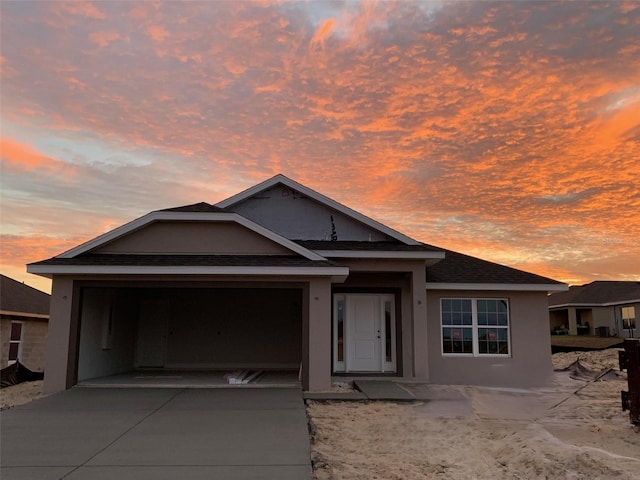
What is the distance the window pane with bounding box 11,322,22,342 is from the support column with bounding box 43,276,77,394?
1000cm

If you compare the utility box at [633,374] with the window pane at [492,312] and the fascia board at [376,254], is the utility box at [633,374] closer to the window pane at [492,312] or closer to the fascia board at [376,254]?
the fascia board at [376,254]

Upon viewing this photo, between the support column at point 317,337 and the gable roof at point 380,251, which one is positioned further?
the gable roof at point 380,251

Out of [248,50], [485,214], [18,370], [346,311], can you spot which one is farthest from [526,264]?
[18,370]

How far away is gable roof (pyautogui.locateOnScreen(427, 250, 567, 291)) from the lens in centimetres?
1504

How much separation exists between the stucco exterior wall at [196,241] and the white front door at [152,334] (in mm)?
4265

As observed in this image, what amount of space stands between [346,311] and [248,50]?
25.0 feet

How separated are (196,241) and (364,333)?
5.57 meters

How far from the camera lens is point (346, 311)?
15.2m

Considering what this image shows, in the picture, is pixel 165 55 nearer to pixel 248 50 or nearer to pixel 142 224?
pixel 248 50

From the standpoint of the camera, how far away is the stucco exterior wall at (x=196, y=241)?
13.0 meters

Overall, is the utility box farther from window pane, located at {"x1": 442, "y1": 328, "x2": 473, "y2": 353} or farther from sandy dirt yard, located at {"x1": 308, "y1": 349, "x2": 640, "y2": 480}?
window pane, located at {"x1": 442, "y1": 328, "x2": 473, "y2": 353}

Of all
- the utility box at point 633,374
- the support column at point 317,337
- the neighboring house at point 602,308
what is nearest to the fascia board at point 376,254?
the support column at point 317,337

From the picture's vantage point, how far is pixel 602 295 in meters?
40.1

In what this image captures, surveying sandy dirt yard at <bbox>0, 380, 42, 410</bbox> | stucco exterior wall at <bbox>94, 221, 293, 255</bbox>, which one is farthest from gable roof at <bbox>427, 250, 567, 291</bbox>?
sandy dirt yard at <bbox>0, 380, 42, 410</bbox>
